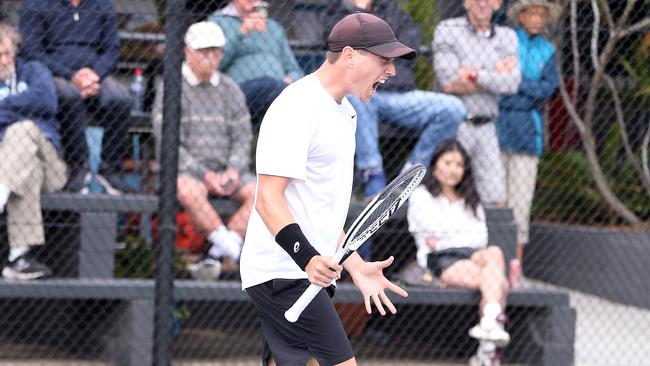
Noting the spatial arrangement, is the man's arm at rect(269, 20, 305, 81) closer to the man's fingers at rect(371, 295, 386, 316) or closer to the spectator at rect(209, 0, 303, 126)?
the spectator at rect(209, 0, 303, 126)

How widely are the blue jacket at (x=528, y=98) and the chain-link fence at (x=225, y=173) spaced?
0.01m

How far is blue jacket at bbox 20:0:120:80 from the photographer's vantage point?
7.09 m

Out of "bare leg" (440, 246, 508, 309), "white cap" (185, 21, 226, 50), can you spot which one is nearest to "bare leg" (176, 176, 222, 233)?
"white cap" (185, 21, 226, 50)

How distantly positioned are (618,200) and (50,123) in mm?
4712

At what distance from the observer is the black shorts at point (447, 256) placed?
7.40 m

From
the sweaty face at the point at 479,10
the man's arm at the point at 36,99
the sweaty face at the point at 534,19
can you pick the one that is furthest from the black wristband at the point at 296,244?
the sweaty face at the point at 534,19

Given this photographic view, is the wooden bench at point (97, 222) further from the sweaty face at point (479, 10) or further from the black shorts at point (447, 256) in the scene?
the sweaty face at point (479, 10)

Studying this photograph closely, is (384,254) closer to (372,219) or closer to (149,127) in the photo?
(149,127)

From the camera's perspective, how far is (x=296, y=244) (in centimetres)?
418

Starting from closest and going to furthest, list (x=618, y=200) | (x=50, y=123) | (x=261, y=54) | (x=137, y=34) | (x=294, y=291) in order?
(x=294, y=291) < (x=50, y=123) < (x=261, y=54) < (x=137, y=34) < (x=618, y=200)

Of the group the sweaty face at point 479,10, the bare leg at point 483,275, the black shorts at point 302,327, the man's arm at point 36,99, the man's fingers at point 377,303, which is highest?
the sweaty face at point 479,10

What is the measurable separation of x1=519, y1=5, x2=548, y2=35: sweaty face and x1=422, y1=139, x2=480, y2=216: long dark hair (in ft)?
3.84

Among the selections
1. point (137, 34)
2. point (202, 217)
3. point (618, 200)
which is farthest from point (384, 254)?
point (618, 200)

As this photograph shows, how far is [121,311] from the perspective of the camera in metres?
7.17
